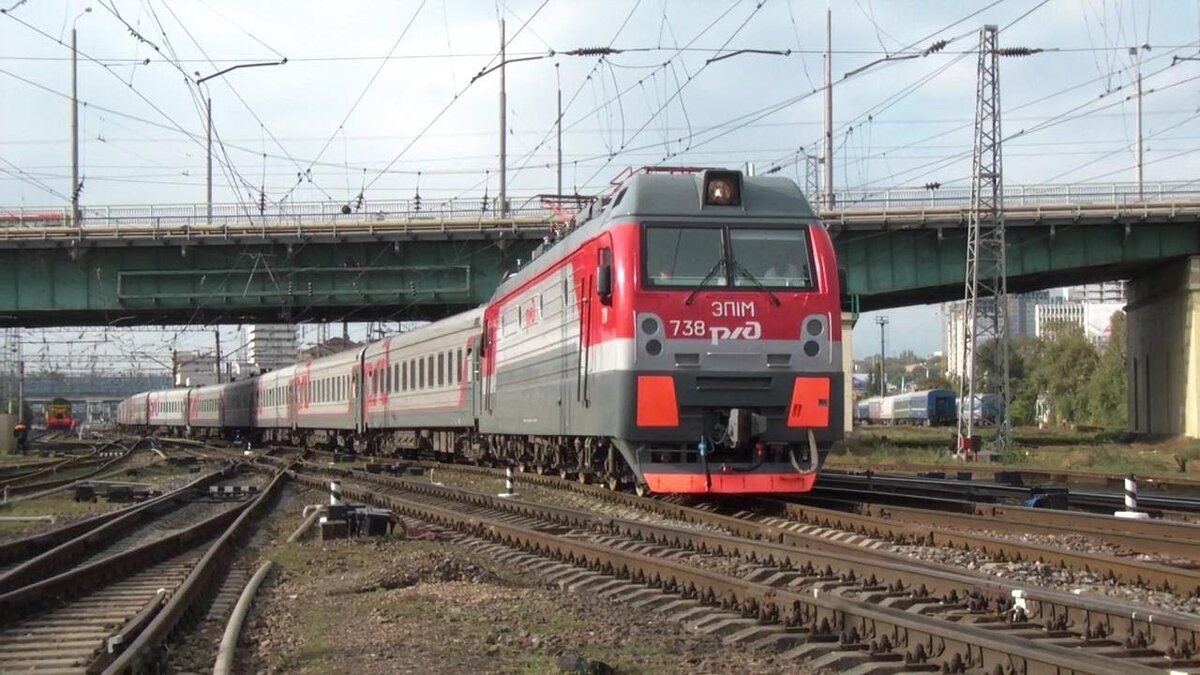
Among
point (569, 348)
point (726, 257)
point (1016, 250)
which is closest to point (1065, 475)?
point (569, 348)

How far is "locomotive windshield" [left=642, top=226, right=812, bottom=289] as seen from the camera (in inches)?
567

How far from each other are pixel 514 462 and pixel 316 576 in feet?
41.2

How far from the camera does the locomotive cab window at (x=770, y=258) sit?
47.6 ft

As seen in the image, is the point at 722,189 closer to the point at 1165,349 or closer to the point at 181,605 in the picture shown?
the point at 181,605

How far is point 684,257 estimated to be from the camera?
14500 millimetres

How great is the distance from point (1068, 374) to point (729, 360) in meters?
85.4

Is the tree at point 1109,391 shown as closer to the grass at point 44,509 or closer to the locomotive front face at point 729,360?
the grass at point 44,509

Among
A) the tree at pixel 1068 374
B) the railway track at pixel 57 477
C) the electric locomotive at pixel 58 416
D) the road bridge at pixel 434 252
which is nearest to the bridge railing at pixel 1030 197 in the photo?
the road bridge at pixel 434 252

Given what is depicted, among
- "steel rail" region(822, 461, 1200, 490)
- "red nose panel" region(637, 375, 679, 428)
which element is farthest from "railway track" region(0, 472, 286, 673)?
"steel rail" region(822, 461, 1200, 490)

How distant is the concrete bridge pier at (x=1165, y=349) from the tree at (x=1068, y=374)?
41608mm

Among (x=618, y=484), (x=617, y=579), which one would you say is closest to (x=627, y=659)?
(x=617, y=579)

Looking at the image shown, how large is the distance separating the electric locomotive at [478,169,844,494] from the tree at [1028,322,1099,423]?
7809 centimetres

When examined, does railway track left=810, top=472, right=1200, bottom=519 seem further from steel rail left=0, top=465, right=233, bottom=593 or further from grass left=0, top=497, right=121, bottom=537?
grass left=0, top=497, right=121, bottom=537

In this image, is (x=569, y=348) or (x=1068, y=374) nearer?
(x=569, y=348)
